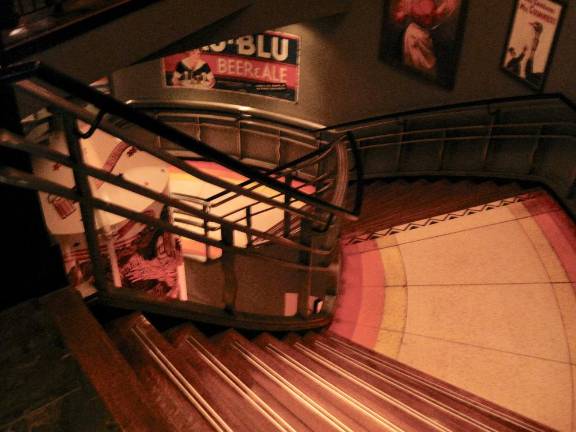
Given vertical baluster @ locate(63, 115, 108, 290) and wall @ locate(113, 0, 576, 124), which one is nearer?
vertical baluster @ locate(63, 115, 108, 290)

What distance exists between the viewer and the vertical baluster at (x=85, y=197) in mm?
1678

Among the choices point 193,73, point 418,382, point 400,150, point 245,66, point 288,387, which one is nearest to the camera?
point 288,387

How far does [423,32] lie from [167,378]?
5315mm

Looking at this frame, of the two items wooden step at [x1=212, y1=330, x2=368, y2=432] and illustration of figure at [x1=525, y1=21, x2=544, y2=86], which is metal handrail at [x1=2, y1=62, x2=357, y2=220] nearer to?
wooden step at [x1=212, y1=330, x2=368, y2=432]

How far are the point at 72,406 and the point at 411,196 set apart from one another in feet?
15.0

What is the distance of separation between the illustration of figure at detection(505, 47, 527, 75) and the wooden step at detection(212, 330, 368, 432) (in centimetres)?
392

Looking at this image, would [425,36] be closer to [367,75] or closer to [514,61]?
[367,75]

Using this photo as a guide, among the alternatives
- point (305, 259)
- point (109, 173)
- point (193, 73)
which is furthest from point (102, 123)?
point (193, 73)

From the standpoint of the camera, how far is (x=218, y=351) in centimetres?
246

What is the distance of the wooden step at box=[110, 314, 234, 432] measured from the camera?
1.75 meters

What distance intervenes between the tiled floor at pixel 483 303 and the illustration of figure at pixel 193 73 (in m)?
4.91

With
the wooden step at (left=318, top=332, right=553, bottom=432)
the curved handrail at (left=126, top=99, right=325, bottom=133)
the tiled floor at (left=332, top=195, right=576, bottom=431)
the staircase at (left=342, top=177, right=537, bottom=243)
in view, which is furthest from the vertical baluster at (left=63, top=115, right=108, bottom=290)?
the curved handrail at (left=126, top=99, right=325, bottom=133)

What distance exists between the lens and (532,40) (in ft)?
15.5

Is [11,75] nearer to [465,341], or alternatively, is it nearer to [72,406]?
[72,406]
